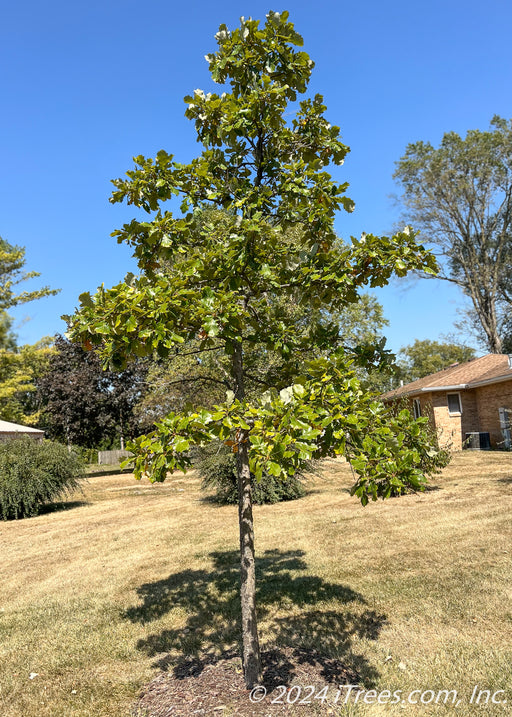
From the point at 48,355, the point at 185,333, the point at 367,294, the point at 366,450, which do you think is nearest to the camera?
the point at 366,450

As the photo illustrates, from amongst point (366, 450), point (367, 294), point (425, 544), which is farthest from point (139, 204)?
point (367, 294)

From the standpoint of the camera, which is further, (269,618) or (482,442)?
(482,442)

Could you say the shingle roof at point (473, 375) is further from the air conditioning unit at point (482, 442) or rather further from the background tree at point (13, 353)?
the background tree at point (13, 353)

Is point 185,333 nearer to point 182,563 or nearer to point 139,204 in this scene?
point 139,204

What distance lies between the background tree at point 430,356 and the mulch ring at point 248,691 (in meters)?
46.6

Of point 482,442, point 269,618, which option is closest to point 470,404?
point 482,442

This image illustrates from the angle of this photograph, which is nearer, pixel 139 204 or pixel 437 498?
pixel 139 204

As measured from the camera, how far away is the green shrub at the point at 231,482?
11508mm

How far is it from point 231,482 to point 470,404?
15649 mm

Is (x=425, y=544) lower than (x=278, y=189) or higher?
lower

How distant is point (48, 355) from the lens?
92.5 ft

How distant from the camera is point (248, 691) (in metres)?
3.30

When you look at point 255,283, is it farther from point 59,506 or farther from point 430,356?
point 430,356

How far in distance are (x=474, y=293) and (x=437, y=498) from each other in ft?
75.3
